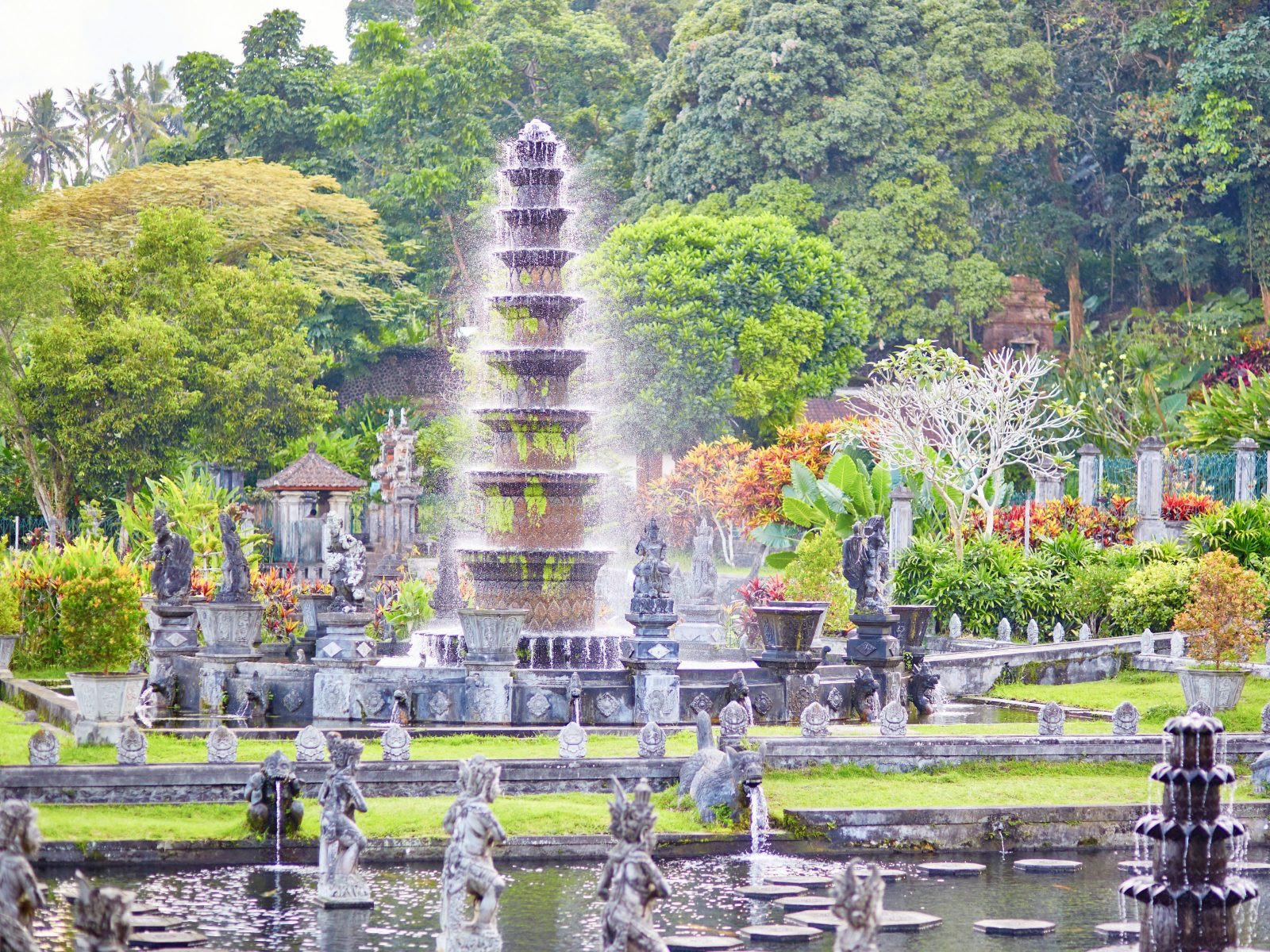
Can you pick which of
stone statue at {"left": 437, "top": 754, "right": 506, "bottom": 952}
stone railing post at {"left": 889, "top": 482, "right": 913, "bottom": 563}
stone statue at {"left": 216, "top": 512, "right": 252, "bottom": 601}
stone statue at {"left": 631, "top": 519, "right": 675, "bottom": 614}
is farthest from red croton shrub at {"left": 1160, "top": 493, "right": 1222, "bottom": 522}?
stone statue at {"left": 437, "top": 754, "right": 506, "bottom": 952}

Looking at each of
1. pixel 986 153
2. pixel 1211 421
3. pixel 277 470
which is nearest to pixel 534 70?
pixel 986 153

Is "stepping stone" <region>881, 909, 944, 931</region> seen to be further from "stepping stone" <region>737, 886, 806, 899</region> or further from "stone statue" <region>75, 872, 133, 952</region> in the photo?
"stone statue" <region>75, 872, 133, 952</region>

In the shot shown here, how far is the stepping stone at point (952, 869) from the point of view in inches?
621

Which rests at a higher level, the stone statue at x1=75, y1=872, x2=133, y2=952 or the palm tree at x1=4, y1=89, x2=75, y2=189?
the palm tree at x1=4, y1=89, x2=75, y2=189

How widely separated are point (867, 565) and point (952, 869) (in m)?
8.35

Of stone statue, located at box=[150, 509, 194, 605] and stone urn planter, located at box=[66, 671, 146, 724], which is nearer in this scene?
stone urn planter, located at box=[66, 671, 146, 724]

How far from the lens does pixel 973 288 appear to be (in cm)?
5075

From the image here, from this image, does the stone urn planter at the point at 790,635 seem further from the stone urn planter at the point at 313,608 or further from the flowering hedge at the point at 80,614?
the flowering hedge at the point at 80,614

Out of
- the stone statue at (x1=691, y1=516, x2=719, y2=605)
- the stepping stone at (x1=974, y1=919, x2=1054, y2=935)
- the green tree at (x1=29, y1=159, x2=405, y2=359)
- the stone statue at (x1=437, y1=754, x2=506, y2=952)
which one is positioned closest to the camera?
the stone statue at (x1=437, y1=754, x2=506, y2=952)

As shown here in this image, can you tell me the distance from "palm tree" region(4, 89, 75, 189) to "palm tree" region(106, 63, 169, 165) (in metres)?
1.91

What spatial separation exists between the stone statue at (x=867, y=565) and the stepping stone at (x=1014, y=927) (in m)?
9.75

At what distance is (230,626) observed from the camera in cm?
2203

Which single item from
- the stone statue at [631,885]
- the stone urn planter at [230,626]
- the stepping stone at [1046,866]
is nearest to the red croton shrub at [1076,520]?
the stone urn planter at [230,626]

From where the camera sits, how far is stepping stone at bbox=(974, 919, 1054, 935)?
13586 millimetres
